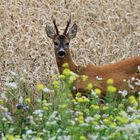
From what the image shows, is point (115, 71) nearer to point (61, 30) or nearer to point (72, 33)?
point (72, 33)

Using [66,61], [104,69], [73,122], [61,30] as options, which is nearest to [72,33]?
[66,61]

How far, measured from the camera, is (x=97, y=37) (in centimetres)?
1110

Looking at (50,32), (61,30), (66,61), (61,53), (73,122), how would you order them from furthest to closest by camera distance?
(61,30) < (50,32) < (66,61) < (61,53) < (73,122)

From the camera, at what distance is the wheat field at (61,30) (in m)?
10.5

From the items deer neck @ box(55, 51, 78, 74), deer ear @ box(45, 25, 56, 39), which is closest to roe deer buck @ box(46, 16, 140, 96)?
deer neck @ box(55, 51, 78, 74)

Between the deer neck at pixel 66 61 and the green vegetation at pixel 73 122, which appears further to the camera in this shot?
the deer neck at pixel 66 61

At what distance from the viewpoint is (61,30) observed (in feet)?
36.8

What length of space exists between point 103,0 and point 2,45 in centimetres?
190

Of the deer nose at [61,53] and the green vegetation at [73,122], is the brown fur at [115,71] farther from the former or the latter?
the green vegetation at [73,122]

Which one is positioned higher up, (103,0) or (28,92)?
(103,0)

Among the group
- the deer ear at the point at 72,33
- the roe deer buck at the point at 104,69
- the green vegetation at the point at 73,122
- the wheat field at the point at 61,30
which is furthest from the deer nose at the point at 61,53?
the green vegetation at the point at 73,122

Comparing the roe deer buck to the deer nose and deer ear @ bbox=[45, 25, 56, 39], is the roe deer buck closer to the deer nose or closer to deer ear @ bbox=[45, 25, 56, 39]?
the deer nose

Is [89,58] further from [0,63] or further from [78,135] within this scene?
[78,135]

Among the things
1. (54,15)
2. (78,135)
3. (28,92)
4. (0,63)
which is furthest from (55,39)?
(78,135)
